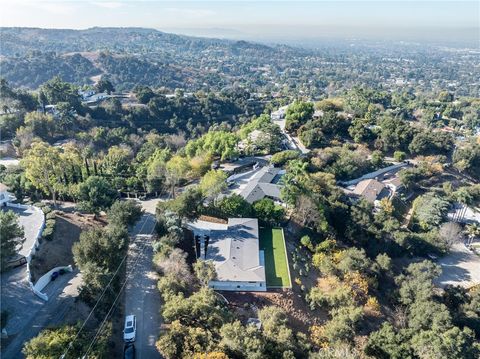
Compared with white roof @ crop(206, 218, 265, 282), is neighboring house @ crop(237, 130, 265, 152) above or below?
above

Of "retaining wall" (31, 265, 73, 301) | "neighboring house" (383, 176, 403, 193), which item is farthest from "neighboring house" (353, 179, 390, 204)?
"retaining wall" (31, 265, 73, 301)

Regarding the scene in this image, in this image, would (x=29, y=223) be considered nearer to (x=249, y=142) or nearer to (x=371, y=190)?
(x=249, y=142)

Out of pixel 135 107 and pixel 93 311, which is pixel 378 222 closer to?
pixel 93 311

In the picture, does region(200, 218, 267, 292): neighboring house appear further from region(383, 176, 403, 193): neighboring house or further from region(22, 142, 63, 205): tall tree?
region(383, 176, 403, 193): neighboring house

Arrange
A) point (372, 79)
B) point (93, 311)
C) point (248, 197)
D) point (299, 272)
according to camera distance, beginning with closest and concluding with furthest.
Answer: point (93, 311), point (299, 272), point (248, 197), point (372, 79)

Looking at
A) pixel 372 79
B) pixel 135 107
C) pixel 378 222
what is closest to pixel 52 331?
pixel 378 222

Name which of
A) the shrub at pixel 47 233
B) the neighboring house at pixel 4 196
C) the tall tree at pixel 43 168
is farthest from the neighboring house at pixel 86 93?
the shrub at pixel 47 233

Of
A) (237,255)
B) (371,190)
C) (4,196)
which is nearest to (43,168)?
(4,196)
